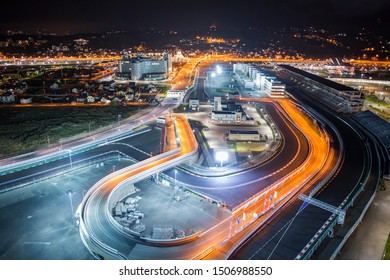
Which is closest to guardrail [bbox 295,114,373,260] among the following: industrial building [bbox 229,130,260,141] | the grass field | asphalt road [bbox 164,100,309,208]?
asphalt road [bbox 164,100,309,208]

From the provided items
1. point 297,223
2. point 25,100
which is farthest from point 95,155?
point 25,100

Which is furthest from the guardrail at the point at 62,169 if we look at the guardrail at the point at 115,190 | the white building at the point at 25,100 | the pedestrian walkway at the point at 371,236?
the white building at the point at 25,100

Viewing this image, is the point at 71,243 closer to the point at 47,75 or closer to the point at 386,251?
the point at 386,251

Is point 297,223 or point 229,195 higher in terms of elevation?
point 297,223

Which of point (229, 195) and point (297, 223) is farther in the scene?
point (229, 195)

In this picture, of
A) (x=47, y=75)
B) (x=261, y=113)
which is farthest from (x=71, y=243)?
(x=47, y=75)

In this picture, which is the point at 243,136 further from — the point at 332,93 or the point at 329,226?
the point at 332,93

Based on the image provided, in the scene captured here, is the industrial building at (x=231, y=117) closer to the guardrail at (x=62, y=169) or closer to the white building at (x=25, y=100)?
the guardrail at (x=62, y=169)
